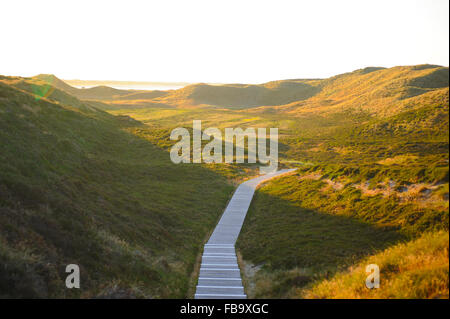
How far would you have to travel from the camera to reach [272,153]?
60312 mm

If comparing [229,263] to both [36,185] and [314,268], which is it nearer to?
[314,268]

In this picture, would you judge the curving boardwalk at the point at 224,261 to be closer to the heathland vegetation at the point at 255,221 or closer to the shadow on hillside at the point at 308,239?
the heathland vegetation at the point at 255,221

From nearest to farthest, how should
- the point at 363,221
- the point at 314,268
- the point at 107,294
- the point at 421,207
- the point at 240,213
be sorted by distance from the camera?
1. the point at 107,294
2. the point at 314,268
3. the point at 421,207
4. the point at 363,221
5. the point at 240,213

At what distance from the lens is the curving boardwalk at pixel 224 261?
1295 cm

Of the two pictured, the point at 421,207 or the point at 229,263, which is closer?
the point at 421,207

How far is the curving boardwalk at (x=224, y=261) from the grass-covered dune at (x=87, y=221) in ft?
2.73

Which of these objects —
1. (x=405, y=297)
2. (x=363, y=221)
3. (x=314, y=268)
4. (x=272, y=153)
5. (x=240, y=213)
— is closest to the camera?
(x=405, y=297)

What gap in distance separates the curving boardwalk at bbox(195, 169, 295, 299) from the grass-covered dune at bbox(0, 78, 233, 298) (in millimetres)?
832

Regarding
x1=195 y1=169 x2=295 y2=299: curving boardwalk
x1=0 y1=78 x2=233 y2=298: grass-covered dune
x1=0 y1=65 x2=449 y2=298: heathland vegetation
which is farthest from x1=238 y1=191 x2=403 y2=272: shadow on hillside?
x1=0 y1=78 x2=233 y2=298: grass-covered dune

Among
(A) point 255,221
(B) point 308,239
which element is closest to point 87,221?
(B) point 308,239

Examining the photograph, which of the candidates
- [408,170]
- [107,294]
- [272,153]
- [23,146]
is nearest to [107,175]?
[23,146]

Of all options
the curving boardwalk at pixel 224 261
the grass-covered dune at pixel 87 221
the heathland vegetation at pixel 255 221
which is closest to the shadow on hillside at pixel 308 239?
the heathland vegetation at pixel 255 221

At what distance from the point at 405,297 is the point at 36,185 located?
Answer: 55.5 feet

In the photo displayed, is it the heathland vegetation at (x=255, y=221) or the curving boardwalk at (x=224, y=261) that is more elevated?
the heathland vegetation at (x=255, y=221)
